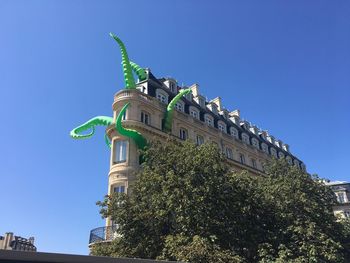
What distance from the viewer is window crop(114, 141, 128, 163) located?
95.9 ft

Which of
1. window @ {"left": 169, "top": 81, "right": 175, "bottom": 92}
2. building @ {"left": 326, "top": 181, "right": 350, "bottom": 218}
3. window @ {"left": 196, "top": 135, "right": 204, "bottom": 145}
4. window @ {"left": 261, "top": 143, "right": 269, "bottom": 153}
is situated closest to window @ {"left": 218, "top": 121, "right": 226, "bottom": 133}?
window @ {"left": 196, "top": 135, "right": 204, "bottom": 145}

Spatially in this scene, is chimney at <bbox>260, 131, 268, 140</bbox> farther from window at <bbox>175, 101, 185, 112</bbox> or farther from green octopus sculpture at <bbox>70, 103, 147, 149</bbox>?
green octopus sculpture at <bbox>70, 103, 147, 149</bbox>

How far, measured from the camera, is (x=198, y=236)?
54.4 ft

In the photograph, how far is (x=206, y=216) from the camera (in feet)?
59.3

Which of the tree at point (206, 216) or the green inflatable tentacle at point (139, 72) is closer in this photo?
the tree at point (206, 216)

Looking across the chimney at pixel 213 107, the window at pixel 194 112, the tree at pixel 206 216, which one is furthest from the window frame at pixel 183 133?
the tree at pixel 206 216

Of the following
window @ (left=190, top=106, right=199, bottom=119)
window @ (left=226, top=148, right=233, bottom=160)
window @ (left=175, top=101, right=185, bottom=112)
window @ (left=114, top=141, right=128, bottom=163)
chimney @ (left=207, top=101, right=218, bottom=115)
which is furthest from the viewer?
chimney @ (left=207, top=101, right=218, bottom=115)

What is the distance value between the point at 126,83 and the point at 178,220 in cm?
1732

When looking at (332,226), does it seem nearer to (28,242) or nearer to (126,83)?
(126,83)

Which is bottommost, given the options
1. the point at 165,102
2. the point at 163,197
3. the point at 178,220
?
the point at 178,220

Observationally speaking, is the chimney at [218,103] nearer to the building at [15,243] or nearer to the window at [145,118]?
the window at [145,118]

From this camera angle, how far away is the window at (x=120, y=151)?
29.2m

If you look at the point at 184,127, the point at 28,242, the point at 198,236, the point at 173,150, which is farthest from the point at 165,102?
the point at 28,242

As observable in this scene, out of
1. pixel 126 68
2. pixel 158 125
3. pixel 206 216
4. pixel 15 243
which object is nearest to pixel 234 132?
pixel 158 125
